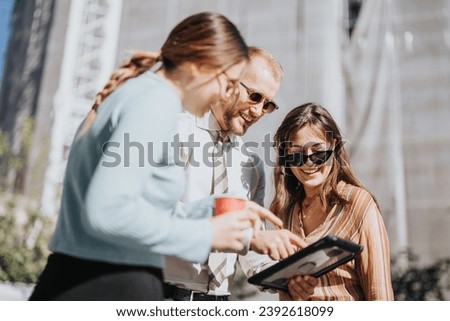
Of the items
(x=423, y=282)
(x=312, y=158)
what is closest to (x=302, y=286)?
(x=312, y=158)

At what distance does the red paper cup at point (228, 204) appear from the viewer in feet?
2.10

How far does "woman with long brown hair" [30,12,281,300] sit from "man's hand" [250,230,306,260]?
2.5 inches

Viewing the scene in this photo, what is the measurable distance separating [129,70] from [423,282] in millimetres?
2847

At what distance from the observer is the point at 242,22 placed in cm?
381

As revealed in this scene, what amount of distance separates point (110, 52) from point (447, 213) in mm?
3009

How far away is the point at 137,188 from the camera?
48 cm

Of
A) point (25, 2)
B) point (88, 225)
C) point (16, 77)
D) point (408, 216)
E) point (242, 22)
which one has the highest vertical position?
point (25, 2)

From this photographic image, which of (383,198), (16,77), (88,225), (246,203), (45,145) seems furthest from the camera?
(16,77)

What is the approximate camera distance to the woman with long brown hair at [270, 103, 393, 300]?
0.77 meters

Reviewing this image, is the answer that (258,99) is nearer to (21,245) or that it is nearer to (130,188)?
(130,188)

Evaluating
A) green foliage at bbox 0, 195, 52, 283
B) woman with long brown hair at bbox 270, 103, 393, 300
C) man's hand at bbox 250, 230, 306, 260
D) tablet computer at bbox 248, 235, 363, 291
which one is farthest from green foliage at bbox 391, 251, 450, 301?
man's hand at bbox 250, 230, 306, 260

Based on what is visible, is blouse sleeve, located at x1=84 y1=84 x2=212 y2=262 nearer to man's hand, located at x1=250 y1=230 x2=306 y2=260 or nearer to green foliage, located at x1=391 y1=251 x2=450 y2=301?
man's hand, located at x1=250 y1=230 x2=306 y2=260
